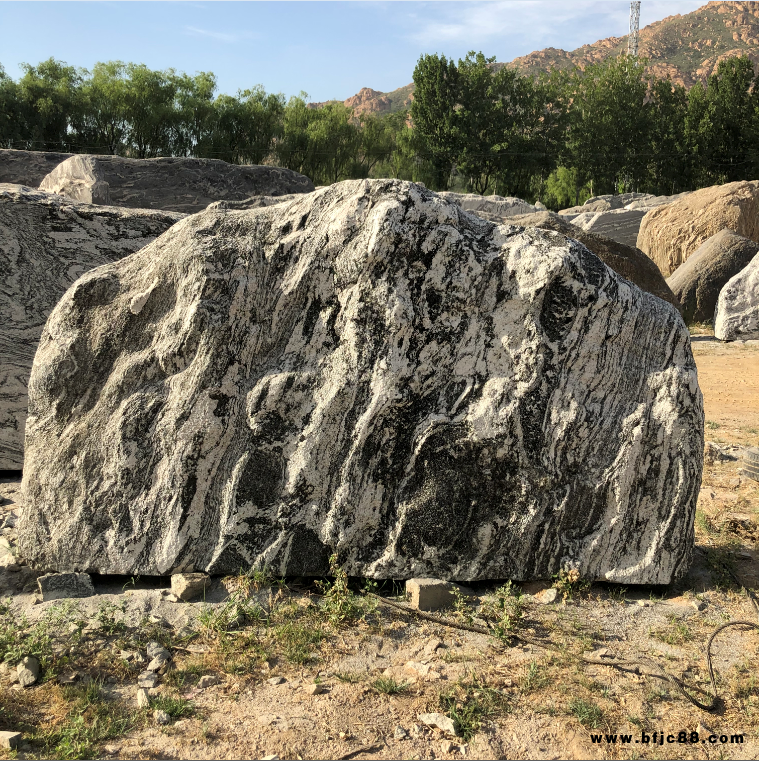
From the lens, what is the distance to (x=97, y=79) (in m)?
35.2

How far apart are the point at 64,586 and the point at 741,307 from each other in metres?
10.2

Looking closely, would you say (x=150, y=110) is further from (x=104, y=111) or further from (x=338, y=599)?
(x=338, y=599)

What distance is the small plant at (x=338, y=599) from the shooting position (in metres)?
3.00

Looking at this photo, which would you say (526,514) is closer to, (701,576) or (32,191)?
(701,576)

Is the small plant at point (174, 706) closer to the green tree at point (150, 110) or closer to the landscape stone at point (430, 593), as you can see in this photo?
the landscape stone at point (430, 593)

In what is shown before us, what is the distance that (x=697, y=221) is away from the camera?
15797 mm

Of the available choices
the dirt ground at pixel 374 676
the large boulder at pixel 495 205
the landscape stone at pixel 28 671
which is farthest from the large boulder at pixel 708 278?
the landscape stone at pixel 28 671

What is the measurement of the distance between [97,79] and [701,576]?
39.0 meters

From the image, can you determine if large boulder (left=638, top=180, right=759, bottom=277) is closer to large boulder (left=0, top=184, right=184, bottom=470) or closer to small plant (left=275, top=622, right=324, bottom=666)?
large boulder (left=0, top=184, right=184, bottom=470)

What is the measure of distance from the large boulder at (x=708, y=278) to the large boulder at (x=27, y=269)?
10.3 metres

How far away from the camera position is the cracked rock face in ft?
10.4

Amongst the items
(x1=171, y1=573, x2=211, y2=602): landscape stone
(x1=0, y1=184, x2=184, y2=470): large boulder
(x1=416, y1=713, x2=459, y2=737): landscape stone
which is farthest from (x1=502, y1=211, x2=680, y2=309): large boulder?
(x1=416, y1=713, x2=459, y2=737): landscape stone

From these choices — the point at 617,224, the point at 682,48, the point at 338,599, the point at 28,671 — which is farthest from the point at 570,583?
the point at 682,48

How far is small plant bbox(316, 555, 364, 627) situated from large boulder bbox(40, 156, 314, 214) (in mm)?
11127
